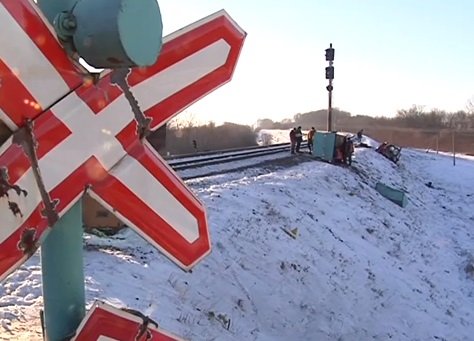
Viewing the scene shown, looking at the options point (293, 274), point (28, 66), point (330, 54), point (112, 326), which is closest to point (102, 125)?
point (28, 66)

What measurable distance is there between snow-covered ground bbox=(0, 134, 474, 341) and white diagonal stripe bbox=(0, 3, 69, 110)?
3.70 metres

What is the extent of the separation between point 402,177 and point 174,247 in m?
30.4

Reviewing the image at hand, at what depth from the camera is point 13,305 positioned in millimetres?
5199

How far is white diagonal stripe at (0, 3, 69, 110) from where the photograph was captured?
1075mm

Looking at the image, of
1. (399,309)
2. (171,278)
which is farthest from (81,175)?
(399,309)

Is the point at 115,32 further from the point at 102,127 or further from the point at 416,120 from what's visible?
the point at 416,120

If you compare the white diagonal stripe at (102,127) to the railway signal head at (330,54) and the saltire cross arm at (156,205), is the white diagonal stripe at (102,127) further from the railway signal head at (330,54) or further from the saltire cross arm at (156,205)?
the railway signal head at (330,54)

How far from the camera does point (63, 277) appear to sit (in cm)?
135

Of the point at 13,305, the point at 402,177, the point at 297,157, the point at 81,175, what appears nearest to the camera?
the point at 81,175

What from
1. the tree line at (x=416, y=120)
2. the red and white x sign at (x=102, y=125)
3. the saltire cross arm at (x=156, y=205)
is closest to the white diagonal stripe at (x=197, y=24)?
the red and white x sign at (x=102, y=125)

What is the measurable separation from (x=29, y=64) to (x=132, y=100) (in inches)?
10.7

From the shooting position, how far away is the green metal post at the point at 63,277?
4.36ft

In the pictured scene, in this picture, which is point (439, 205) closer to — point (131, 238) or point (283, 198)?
point (283, 198)

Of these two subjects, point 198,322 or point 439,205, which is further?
point 439,205
